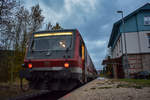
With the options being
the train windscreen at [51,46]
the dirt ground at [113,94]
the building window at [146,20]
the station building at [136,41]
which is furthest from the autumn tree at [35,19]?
the building window at [146,20]

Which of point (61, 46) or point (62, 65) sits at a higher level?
point (61, 46)

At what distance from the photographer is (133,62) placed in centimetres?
1978

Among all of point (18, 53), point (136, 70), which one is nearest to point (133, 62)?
point (136, 70)

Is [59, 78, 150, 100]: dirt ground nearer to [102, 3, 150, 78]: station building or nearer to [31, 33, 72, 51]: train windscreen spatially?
[31, 33, 72, 51]: train windscreen

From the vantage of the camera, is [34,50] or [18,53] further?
Answer: [18,53]

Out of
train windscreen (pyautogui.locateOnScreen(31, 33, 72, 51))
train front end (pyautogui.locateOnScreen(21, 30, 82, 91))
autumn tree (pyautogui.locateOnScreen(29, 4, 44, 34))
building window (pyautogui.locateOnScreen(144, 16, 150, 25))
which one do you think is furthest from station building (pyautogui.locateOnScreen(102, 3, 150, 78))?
train front end (pyautogui.locateOnScreen(21, 30, 82, 91))

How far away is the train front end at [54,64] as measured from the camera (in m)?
6.63

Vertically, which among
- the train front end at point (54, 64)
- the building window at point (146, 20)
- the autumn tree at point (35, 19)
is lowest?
the train front end at point (54, 64)

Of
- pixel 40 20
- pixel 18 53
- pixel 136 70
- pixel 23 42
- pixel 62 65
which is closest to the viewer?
pixel 62 65

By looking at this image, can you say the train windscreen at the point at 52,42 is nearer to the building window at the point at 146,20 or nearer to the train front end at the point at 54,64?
the train front end at the point at 54,64

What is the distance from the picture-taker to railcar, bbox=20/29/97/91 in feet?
21.8

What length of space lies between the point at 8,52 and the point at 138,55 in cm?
1578

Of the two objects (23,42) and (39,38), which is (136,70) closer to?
(23,42)

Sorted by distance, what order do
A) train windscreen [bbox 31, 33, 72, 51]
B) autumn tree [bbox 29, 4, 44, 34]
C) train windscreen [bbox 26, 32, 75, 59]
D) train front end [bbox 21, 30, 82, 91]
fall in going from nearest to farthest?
train front end [bbox 21, 30, 82, 91], train windscreen [bbox 26, 32, 75, 59], train windscreen [bbox 31, 33, 72, 51], autumn tree [bbox 29, 4, 44, 34]
